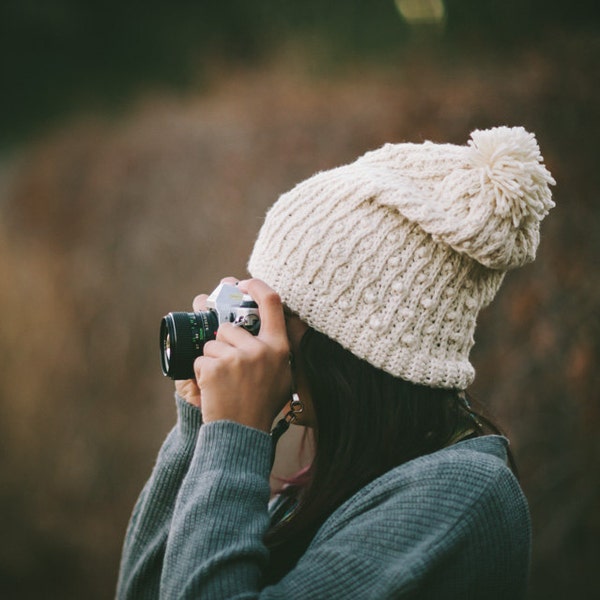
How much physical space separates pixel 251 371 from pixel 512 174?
0.44 m

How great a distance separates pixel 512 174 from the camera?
85 centimetres

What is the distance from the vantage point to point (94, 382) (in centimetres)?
346

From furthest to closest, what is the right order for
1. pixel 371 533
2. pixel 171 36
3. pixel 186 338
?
pixel 171 36, pixel 186 338, pixel 371 533

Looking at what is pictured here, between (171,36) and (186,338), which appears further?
(171,36)

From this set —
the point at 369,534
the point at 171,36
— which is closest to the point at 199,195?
the point at 171,36

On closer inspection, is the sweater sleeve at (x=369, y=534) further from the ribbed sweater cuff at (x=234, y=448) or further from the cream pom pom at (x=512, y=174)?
the cream pom pom at (x=512, y=174)

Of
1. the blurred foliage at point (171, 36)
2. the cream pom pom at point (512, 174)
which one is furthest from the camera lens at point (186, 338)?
the blurred foliage at point (171, 36)

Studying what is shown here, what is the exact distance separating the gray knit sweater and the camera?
6.2 inches

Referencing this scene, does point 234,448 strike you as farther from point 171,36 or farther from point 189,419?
point 171,36

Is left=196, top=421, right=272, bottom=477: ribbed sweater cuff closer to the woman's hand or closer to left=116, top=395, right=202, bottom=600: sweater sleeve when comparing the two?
the woman's hand

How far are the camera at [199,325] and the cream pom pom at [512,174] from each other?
1.24ft

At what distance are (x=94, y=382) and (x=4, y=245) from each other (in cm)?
121

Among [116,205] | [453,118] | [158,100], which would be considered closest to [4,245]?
[116,205]

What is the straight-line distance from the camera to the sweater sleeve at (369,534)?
2.42 ft
